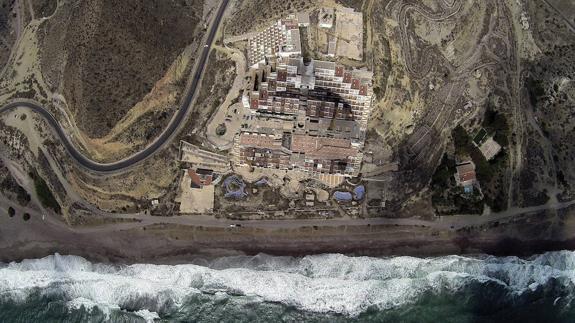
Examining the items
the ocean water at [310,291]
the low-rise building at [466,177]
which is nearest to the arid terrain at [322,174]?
the low-rise building at [466,177]

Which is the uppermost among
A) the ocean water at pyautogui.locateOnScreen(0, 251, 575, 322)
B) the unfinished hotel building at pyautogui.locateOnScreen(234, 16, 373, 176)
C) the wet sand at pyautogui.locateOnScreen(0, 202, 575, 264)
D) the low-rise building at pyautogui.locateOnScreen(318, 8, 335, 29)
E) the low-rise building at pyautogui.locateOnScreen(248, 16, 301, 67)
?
the low-rise building at pyautogui.locateOnScreen(318, 8, 335, 29)

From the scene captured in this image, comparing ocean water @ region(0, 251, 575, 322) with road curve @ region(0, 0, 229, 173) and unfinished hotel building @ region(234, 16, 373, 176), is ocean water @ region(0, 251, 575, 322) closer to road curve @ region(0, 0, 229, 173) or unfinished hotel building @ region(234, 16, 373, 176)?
unfinished hotel building @ region(234, 16, 373, 176)

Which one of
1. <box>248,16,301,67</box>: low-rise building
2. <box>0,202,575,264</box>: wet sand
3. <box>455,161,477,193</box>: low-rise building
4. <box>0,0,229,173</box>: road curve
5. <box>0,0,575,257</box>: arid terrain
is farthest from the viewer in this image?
<box>0,0,229,173</box>: road curve

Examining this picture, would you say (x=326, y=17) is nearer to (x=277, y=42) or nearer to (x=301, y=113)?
(x=277, y=42)

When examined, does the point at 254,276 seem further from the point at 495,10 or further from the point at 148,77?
the point at 495,10

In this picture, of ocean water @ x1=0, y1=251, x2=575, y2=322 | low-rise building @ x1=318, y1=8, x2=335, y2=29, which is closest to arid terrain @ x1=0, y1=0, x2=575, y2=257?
low-rise building @ x1=318, y1=8, x2=335, y2=29

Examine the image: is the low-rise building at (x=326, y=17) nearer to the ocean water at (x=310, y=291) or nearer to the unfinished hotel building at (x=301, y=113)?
the unfinished hotel building at (x=301, y=113)

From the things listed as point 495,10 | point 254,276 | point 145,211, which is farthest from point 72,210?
point 495,10

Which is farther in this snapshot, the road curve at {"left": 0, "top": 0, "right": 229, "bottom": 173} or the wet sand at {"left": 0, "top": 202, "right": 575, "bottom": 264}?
the road curve at {"left": 0, "top": 0, "right": 229, "bottom": 173}
